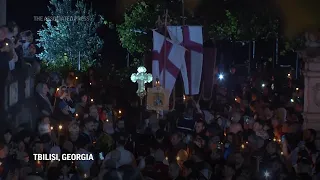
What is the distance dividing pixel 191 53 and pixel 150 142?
359cm

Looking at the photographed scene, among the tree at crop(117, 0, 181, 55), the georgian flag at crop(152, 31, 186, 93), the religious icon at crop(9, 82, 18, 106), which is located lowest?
the religious icon at crop(9, 82, 18, 106)

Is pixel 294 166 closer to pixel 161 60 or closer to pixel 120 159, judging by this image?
pixel 120 159

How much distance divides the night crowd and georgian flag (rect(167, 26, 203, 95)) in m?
0.51

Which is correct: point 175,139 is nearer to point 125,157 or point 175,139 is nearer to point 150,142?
point 150,142

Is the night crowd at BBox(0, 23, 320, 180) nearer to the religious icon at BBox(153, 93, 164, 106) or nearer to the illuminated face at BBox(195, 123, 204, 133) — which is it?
the illuminated face at BBox(195, 123, 204, 133)

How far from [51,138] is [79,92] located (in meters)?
4.86

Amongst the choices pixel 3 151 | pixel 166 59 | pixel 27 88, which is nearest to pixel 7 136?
pixel 3 151

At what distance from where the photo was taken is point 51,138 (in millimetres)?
10312

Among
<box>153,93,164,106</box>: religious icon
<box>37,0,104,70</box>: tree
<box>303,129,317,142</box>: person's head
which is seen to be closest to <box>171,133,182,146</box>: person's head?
<box>303,129,317,142</box>: person's head

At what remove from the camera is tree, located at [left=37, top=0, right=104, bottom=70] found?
3394 centimetres

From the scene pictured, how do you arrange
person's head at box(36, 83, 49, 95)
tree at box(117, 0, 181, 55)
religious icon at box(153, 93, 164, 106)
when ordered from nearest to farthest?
person's head at box(36, 83, 49, 95)
religious icon at box(153, 93, 164, 106)
tree at box(117, 0, 181, 55)

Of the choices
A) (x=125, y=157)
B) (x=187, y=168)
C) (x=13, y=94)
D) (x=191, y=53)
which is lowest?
(x=187, y=168)

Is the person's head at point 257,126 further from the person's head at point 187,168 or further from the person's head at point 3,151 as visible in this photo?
the person's head at point 3,151

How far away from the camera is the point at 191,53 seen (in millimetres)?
13484
